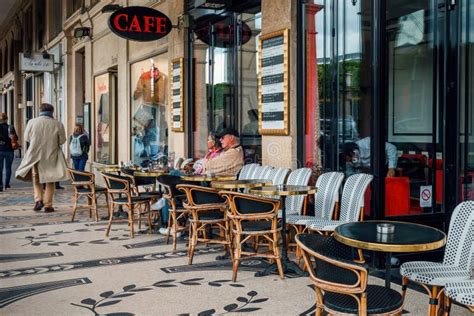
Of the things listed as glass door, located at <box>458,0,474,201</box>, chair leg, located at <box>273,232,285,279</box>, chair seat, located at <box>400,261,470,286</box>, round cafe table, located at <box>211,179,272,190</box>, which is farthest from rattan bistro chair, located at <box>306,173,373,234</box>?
chair seat, located at <box>400,261,470,286</box>

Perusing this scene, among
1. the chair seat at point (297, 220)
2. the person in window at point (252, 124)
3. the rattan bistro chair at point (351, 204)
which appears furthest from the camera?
the person in window at point (252, 124)

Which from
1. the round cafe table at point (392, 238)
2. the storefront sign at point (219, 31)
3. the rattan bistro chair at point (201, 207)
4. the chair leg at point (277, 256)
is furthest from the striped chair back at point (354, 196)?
the storefront sign at point (219, 31)

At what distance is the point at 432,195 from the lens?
19.2 ft

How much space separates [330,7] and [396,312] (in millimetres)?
4085

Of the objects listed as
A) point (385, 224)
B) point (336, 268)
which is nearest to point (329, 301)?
point (336, 268)

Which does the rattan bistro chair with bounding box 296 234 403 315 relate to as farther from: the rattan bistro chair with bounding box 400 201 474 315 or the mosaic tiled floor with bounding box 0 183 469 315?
the mosaic tiled floor with bounding box 0 183 469 315

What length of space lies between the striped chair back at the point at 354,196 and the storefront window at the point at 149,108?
529 cm

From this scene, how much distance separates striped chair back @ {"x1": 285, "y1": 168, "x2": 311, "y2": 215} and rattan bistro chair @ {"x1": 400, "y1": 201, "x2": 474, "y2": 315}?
2.32 metres

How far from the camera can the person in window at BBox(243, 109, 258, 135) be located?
24.9 feet

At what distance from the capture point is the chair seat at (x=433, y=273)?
3.24m

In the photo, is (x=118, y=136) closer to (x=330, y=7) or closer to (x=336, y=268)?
(x=330, y=7)

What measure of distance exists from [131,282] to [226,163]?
7.43 feet

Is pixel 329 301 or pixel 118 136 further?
pixel 118 136

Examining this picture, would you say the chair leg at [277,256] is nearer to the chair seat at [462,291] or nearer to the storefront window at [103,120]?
the chair seat at [462,291]
